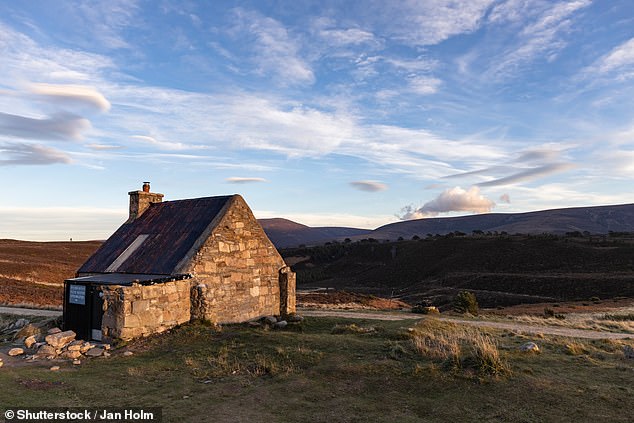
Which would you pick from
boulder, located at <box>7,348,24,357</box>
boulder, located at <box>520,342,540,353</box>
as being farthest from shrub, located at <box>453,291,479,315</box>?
boulder, located at <box>7,348,24,357</box>

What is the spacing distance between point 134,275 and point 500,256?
57.5 meters

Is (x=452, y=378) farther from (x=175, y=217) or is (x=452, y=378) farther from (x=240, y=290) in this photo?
(x=175, y=217)

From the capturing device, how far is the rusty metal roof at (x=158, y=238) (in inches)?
691

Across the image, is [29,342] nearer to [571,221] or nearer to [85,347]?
[85,347]

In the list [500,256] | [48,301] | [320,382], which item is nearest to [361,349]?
[320,382]

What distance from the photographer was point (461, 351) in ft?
39.2

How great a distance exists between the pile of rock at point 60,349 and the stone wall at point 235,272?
3.65 meters

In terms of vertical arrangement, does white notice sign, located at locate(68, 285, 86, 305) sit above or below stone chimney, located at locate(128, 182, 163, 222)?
below

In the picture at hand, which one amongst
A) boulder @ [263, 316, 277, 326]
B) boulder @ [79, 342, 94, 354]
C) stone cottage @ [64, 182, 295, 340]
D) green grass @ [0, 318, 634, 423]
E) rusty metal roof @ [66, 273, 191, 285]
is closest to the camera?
green grass @ [0, 318, 634, 423]

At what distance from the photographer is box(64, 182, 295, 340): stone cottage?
47.8 ft

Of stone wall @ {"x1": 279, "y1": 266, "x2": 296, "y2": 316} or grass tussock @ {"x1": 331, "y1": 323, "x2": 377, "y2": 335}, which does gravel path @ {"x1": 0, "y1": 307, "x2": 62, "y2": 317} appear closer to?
stone wall @ {"x1": 279, "y1": 266, "x2": 296, "y2": 316}

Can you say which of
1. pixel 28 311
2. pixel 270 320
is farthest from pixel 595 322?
pixel 28 311

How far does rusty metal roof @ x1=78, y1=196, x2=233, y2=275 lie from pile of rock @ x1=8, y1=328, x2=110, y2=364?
3690 millimetres

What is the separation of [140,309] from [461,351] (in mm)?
9744
